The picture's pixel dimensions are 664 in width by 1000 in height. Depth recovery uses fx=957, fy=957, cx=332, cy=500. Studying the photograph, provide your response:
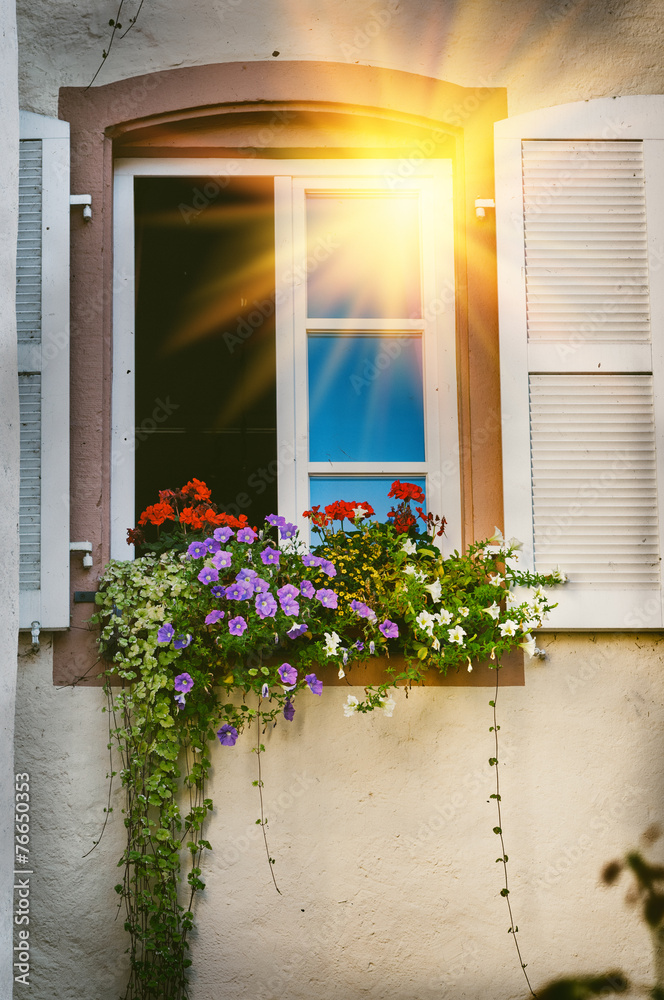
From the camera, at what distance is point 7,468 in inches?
98.7

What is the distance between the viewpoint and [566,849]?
3.04 m

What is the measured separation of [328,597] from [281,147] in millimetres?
1698

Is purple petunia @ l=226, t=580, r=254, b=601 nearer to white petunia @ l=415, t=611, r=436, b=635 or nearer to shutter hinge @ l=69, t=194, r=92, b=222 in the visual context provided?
white petunia @ l=415, t=611, r=436, b=635

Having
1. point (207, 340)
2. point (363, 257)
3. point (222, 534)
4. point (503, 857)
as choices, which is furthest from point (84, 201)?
point (503, 857)

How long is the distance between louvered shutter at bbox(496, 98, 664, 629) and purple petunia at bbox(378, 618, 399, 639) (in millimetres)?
543

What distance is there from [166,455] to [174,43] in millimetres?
1474

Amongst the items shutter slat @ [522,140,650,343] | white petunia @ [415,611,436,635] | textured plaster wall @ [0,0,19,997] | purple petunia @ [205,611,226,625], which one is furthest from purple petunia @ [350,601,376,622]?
shutter slat @ [522,140,650,343]

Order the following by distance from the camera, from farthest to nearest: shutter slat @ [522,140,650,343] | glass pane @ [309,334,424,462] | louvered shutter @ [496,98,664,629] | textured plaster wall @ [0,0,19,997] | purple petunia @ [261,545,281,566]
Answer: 1. glass pane @ [309,334,424,462]
2. shutter slat @ [522,140,650,343]
3. louvered shutter @ [496,98,664,629]
4. purple petunia @ [261,545,281,566]
5. textured plaster wall @ [0,0,19,997]

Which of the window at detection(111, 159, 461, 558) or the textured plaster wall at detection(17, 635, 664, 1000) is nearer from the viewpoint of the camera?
the textured plaster wall at detection(17, 635, 664, 1000)

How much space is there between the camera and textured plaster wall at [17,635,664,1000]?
2.96 metres

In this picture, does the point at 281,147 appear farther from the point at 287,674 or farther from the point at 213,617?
the point at 287,674

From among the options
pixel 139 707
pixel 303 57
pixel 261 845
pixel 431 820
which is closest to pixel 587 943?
pixel 431 820

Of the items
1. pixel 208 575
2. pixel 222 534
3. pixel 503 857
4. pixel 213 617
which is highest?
pixel 222 534

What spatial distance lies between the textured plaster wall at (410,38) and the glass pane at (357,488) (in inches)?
55.8
